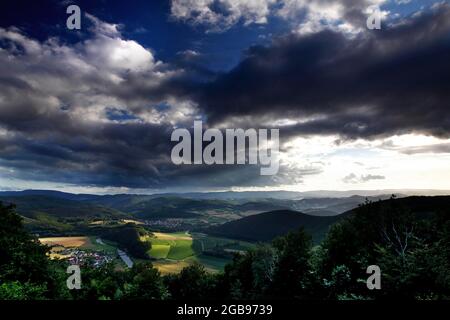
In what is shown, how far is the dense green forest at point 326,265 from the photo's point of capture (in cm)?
2231

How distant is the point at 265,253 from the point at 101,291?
1182 inches

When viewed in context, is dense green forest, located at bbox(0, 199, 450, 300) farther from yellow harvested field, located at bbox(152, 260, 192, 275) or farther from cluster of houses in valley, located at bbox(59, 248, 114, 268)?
yellow harvested field, located at bbox(152, 260, 192, 275)

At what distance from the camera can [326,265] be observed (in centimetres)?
3897

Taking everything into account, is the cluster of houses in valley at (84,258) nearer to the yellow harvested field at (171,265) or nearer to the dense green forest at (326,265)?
the yellow harvested field at (171,265)

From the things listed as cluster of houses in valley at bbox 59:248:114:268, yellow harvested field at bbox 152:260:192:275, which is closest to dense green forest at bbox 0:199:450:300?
cluster of houses in valley at bbox 59:248:114:268

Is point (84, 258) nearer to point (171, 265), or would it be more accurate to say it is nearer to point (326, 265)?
point (171, 265)

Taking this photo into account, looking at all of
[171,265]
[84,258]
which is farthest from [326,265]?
[84,258]

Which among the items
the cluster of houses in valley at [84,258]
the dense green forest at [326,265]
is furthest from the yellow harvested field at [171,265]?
the dense green forest at [326,265]

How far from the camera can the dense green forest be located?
22.3 metres
